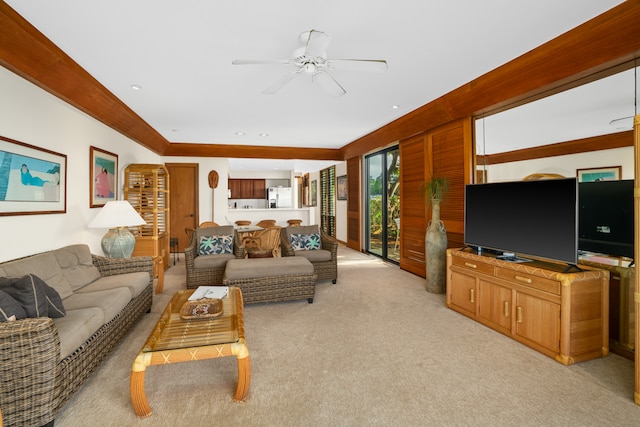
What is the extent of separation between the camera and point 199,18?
233cm

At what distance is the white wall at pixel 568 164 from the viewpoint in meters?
2.52

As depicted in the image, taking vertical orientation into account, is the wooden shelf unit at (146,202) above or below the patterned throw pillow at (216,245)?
above

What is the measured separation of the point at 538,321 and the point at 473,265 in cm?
81

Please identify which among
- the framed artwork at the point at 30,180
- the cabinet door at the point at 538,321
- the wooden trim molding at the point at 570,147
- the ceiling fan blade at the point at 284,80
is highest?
the ceiling fan blade at the point at 284,80

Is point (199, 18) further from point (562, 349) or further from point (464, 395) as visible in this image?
point (562, 349)

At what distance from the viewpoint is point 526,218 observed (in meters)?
3.00

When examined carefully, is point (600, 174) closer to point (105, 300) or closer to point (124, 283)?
point (105, 300)

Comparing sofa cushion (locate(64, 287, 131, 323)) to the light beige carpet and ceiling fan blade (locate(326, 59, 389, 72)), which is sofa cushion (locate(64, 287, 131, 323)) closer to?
the light beige carpet

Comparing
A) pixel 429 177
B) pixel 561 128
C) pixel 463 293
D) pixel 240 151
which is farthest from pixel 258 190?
pixel 561 128

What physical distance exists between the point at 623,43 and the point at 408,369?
9.23 ft

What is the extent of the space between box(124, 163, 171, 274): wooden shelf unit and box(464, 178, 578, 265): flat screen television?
14.4 ft

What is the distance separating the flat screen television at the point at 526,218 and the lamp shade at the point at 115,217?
3.90 metres

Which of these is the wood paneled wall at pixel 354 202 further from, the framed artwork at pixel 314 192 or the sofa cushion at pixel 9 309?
the sofa cushion at pixel 9 309

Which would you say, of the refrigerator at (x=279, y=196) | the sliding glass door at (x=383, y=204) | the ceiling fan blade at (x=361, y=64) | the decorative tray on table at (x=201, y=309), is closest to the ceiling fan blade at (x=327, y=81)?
the ceiling fan blade at (x=361, y=64)
